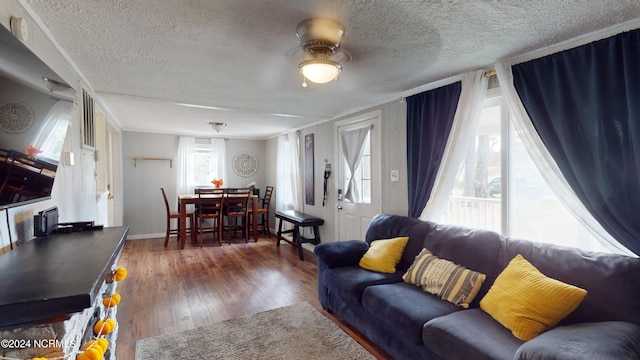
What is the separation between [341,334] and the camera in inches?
96.5

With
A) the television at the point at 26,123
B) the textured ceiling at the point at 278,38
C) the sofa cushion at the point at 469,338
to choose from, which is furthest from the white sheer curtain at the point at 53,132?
the sofa cushion at the point at 469,338

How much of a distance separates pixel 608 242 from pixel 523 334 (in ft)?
2.75

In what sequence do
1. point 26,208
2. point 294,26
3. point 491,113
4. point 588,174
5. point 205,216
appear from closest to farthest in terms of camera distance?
point 26,208 → point 294,26 → point 588,174 → point 491,113 → point 205,216

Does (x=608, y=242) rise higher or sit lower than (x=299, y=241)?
higher

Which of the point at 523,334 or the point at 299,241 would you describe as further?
the point at 299,241

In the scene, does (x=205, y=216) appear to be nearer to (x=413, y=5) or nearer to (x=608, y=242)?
(x=413, y=5)

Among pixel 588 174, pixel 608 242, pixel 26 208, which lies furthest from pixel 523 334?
pixel 26 208

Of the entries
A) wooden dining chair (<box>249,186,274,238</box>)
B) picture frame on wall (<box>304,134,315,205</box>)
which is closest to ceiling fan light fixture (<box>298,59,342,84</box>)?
picture frame on wall (<box>304,134,315,205</box>)

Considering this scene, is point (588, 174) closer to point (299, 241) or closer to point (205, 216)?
point (299, 241)

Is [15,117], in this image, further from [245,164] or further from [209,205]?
[245,164]

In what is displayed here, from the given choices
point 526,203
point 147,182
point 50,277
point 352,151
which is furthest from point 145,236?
point 526,203

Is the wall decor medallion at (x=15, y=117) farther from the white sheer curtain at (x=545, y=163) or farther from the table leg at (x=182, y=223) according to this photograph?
the table leg at (x=182, y=223)

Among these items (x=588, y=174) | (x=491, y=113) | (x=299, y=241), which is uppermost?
(x=491, y=113)

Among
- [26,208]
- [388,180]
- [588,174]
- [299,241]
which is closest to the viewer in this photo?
[26,208]
